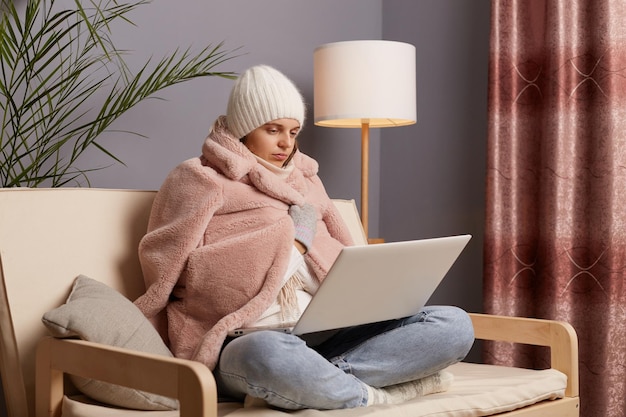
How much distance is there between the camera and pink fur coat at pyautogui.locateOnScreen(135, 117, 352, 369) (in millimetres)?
1922

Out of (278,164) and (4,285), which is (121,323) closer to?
(4,285)

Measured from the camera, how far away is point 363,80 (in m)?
2.81

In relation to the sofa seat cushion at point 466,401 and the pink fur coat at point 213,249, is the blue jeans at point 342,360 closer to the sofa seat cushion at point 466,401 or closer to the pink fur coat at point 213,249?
the sofa seat cushion at point 466,401

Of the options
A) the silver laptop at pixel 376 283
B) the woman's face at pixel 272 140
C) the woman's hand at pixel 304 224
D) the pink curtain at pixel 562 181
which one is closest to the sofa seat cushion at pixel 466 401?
the silver laptop at pixel 376 283

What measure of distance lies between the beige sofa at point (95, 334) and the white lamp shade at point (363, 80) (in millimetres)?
927

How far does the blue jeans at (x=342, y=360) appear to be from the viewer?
1.57 meters

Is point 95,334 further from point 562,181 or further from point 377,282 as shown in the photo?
point 562,181

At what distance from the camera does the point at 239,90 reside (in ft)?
7.05

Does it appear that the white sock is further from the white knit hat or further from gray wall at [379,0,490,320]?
gray wall at [379,0,490,320]

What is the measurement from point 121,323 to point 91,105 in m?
1.05

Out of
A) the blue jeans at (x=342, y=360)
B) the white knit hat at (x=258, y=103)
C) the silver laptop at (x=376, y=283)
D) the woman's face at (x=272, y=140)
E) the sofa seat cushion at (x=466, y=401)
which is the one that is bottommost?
the sofa seat cushion at (x=466, y=401)

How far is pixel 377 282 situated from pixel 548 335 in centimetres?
63

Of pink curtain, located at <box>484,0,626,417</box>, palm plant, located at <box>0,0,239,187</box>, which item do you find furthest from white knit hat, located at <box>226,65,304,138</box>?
pink curtain, located at <box>484,0,626,417</box>

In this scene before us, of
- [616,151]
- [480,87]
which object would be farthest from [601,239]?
[480,87]
